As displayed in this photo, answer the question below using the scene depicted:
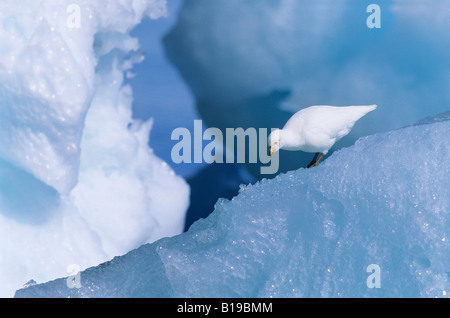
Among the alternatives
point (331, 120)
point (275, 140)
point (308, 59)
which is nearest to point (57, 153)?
point (275, 140)

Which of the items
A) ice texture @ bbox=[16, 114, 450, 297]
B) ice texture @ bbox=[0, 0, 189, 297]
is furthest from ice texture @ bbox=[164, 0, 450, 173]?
ice texture @ bbox=[16, 114, 450, 297]

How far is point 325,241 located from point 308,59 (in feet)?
2.48

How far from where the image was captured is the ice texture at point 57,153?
3.65ft

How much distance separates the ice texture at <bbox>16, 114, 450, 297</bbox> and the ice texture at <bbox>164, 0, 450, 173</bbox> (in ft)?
1.77

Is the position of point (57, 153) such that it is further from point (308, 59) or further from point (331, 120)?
point (308, 59)

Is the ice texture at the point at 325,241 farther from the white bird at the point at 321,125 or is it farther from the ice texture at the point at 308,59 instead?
the ice texture at the point at 308,59

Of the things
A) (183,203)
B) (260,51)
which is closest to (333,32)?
(260,51)

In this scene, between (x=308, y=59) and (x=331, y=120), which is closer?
(x=331, y=120)

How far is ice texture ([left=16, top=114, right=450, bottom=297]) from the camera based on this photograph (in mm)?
834

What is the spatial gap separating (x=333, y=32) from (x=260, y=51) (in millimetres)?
197

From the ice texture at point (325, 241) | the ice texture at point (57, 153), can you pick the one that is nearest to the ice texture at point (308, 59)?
the ice texture at point (57, 153)

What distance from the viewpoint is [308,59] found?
151 cm

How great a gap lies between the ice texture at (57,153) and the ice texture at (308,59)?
24 cm

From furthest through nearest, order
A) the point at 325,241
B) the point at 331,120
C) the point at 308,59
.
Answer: the point at 308,59
the point at 331,120
the point at 325,241
